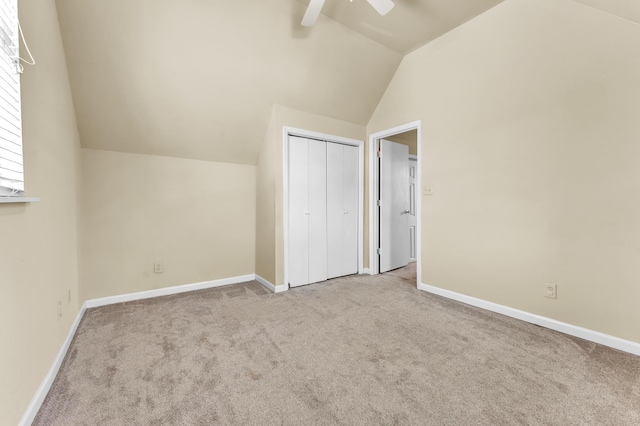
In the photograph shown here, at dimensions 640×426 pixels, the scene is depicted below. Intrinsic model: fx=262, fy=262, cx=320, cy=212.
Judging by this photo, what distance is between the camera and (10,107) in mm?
1142

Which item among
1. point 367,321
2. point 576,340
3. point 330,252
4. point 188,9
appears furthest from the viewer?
point 330,252

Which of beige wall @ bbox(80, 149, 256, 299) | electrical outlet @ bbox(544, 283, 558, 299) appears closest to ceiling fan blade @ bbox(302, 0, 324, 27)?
beige wall @ bbox(80, 149, 256, 299)

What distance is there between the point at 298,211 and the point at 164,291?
1811 millimetres

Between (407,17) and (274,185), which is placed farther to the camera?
(274,185)

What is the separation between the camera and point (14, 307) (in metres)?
1.15

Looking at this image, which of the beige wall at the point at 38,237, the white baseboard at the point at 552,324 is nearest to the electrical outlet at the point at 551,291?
the white baseboard at the point at 552,324

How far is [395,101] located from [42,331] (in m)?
3.87

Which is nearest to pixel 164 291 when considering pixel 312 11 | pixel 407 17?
pixel 312 11

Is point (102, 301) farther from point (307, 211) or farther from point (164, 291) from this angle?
→ point (307, 211)

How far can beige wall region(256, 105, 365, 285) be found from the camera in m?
3.14

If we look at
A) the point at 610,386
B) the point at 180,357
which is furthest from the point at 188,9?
the point at 610,386

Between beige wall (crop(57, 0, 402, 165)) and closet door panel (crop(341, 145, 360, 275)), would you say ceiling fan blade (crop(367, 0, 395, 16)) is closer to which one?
beige wall (crop(57, 0, 402, 165))

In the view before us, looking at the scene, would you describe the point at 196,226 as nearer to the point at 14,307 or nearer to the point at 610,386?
the point at 14,307

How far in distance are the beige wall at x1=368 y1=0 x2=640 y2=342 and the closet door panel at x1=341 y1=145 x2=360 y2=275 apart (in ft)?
3.40
